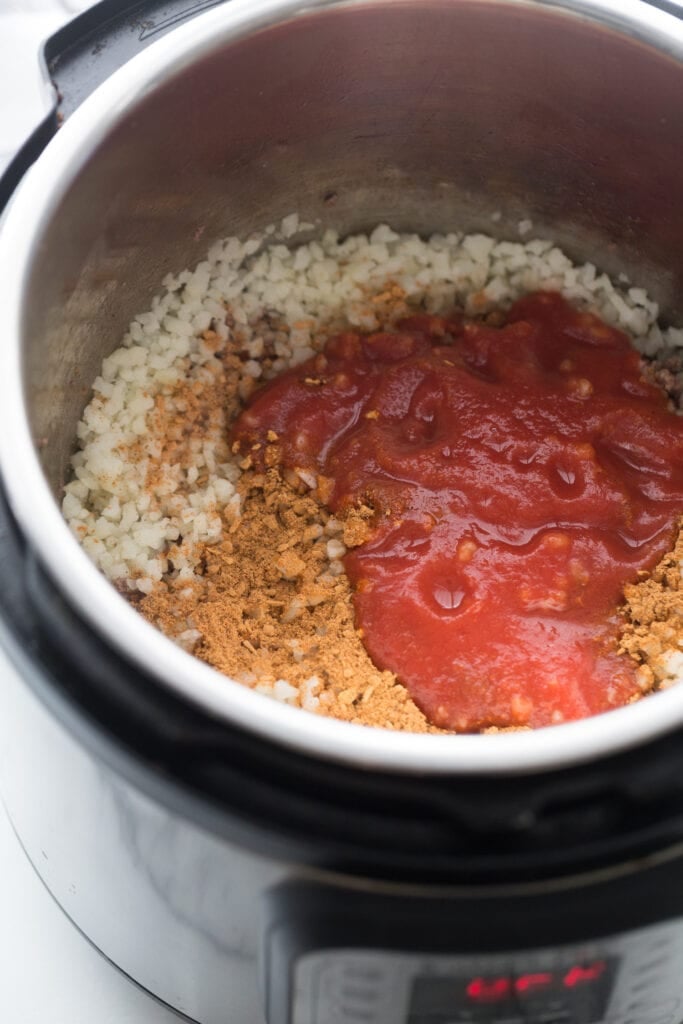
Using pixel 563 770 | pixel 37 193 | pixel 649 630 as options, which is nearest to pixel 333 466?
pixel 649 630

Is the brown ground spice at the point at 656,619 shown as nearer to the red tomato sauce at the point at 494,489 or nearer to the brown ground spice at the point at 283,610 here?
the red tomato sauce at the point at 494,489

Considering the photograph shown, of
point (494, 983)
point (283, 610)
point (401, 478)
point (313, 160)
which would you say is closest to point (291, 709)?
point (494, 983)

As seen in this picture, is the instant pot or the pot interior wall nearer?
the instant pot

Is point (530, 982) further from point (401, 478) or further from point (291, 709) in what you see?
point (401, 478)

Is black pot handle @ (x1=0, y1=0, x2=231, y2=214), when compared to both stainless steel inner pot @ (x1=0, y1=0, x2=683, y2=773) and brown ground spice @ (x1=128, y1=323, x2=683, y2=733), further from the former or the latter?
brown ground spice @ (x1=128, y1=323, x2=683, y2=733)

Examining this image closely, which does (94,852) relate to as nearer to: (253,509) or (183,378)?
(253,509)

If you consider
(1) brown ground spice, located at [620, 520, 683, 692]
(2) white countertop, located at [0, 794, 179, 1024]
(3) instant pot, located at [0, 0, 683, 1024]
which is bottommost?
(2) white countertop, located at [0, 794, 179, 1024]

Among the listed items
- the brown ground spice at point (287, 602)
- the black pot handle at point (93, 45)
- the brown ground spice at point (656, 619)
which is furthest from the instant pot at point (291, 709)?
the brown ground spice at point (656, 619)

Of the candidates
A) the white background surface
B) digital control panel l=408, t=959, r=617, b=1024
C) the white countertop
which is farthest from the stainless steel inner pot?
the white countertop
